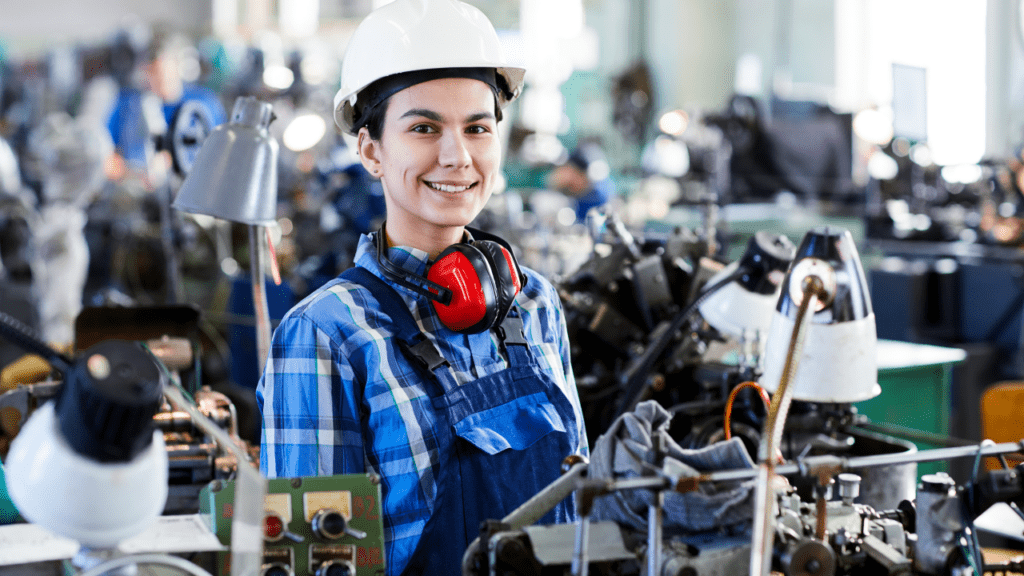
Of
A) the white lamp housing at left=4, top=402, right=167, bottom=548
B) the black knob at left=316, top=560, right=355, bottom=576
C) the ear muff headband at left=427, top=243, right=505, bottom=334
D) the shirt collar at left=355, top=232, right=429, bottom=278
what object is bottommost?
the black knob at left=316, top=560, right=355, bottom=576

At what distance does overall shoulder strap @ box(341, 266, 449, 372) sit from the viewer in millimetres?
1356

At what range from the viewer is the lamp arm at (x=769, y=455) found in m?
0.90

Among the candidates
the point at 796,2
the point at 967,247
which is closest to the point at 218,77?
the point at 796,2

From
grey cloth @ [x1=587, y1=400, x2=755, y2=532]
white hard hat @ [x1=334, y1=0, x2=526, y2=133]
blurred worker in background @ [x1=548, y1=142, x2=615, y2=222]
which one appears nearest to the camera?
grey cloth @ [x1=587, y1=400, x2=755, y2=532]

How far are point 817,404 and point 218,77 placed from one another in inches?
428

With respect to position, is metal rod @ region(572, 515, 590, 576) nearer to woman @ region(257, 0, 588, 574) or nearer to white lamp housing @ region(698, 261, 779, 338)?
woman @ region(257, 0, 588, 574)

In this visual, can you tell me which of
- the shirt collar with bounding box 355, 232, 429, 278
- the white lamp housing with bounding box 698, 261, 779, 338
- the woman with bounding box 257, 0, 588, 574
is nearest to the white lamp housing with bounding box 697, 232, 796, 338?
the white lamp housing with bounding box 698, 261, 779, 338

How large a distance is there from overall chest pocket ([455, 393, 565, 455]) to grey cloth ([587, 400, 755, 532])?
0.29m

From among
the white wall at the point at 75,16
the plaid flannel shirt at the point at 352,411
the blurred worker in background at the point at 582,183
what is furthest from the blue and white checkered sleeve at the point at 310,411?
the white wall at the point at 75,16

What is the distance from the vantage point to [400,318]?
140 centimetres

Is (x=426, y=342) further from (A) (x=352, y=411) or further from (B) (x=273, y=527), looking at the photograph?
(B) (x=273, y=527)

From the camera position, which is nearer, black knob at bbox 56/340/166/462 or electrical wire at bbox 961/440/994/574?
black knob at bbox 56/340/166/462

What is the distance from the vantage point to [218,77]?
11.6 meters

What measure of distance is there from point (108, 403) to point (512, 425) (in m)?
0.76
